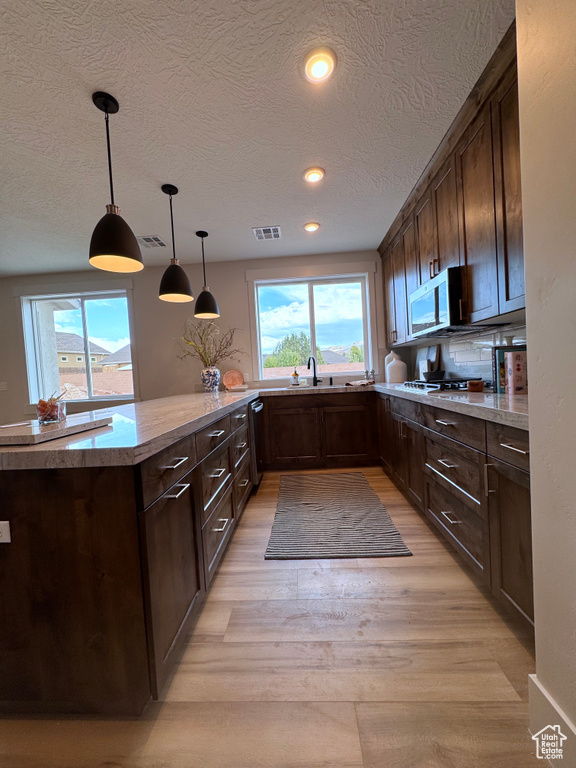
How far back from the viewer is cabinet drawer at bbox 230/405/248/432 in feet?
Answer: 7.09

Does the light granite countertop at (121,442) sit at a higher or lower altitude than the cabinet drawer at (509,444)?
higher

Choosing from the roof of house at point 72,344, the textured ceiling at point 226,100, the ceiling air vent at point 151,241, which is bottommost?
the roof of house at point 72,344

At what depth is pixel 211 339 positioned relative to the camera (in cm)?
411

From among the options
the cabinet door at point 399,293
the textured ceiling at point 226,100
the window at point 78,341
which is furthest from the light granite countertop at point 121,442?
the window at point 78,341

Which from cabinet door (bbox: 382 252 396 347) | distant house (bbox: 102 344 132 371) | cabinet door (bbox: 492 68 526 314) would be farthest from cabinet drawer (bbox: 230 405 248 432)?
distant house (bbox: 102 344 132 371)

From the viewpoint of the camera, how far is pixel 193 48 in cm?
137

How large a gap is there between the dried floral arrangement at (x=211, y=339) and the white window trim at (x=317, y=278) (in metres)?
0.28

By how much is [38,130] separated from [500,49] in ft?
8.01

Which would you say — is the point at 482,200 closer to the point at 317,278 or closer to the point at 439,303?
the point at 439,303

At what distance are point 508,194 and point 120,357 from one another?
4.41 meters

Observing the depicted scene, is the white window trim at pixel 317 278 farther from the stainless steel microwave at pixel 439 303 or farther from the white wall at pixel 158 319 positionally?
the stainless steel microwave at pixel 439 303

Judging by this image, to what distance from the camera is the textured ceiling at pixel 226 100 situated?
4.17 ft

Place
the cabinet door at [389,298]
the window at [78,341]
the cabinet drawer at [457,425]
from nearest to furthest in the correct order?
the cabinet drawer at [457,425] → the cabinet door at [389,298] → the window at [78,341]

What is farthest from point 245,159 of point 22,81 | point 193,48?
point 22,81
